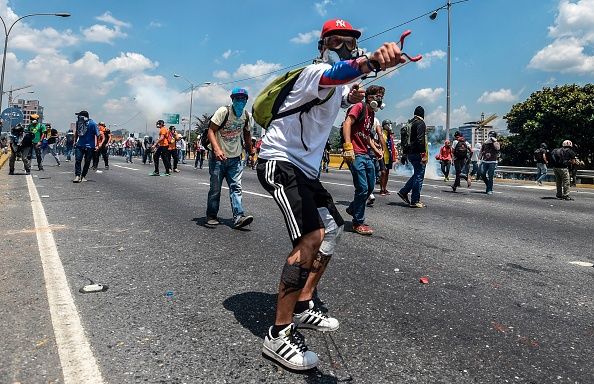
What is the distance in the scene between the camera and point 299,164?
2.61 metres

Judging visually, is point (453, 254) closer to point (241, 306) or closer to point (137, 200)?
point (241, 306)

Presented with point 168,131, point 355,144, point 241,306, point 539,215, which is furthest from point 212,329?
point 168,131

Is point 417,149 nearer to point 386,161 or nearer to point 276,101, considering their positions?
point 386,161

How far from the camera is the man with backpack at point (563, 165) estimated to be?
39.3 feet

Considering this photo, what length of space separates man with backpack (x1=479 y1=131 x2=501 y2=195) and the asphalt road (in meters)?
6.47

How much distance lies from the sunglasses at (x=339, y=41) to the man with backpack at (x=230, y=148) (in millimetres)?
3361

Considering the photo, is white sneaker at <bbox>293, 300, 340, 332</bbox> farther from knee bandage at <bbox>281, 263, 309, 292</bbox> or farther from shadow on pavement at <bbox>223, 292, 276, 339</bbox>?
knee bandage at <bbox>281, 263, 309, 292</bbox>

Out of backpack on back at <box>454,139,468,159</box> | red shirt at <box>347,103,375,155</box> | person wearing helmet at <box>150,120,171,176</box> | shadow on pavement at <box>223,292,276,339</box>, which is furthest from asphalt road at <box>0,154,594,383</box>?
person wearing helmet at <box>150,120,171,176</box>

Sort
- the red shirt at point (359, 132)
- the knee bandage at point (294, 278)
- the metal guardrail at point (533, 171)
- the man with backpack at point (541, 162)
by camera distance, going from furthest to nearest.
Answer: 1. the metal guardrail at point (533, 171)
2. the man with backpack at point (541, 162)
3. the red shirt at point (359, 132)
4. the knee bandage at point (294, 278)

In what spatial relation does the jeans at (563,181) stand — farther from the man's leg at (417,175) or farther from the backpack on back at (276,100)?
the backpack on back at (276,100)

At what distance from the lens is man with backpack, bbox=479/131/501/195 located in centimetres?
1280

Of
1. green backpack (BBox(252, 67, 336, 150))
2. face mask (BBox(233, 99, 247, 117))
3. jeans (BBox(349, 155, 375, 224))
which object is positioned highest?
face mask (BBox(233, 99, 247, 117))

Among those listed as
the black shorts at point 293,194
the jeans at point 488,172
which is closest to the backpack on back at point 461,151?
the jeans at point 488,172

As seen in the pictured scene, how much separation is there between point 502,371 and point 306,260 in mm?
1177
